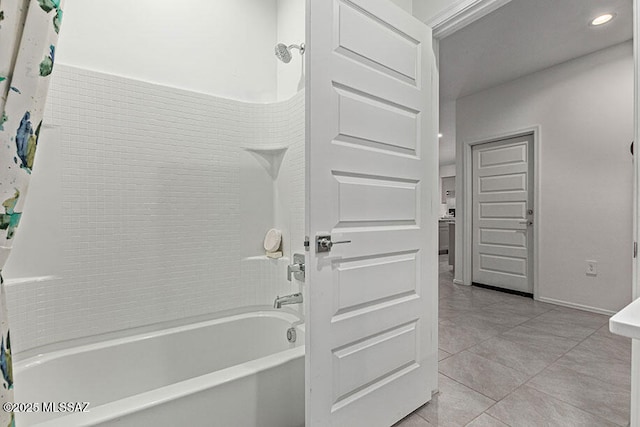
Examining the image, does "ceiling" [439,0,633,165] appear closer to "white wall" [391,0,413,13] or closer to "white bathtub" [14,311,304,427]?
"white wall" [391,0,413,13]

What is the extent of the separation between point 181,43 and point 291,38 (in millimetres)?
773

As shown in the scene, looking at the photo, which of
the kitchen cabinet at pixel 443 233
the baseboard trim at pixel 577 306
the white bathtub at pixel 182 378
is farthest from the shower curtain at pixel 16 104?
the kitchen cabinet at pixel 443 233

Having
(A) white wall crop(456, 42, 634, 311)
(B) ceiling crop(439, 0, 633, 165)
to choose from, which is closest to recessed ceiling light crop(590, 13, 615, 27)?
(B) ceiling crop(439, 0, 633, 165)

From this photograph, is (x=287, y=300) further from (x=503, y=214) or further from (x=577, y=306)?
(x=503, y=214)

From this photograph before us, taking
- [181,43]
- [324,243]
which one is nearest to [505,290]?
[324,243]

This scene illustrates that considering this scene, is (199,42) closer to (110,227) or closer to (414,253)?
(110,227)

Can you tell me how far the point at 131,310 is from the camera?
1760 mm

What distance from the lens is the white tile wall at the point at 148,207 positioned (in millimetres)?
1604

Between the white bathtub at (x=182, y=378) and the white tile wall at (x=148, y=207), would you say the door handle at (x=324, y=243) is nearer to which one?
the white bathtub at (x=182, y=378)

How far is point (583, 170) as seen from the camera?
3178 mm

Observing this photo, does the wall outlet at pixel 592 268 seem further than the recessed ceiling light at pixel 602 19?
Yes

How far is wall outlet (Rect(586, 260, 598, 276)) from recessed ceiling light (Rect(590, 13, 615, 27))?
7.60ft

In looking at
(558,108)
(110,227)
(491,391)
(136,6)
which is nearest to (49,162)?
(110,227)

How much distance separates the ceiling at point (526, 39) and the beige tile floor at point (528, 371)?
2762 millimetres
